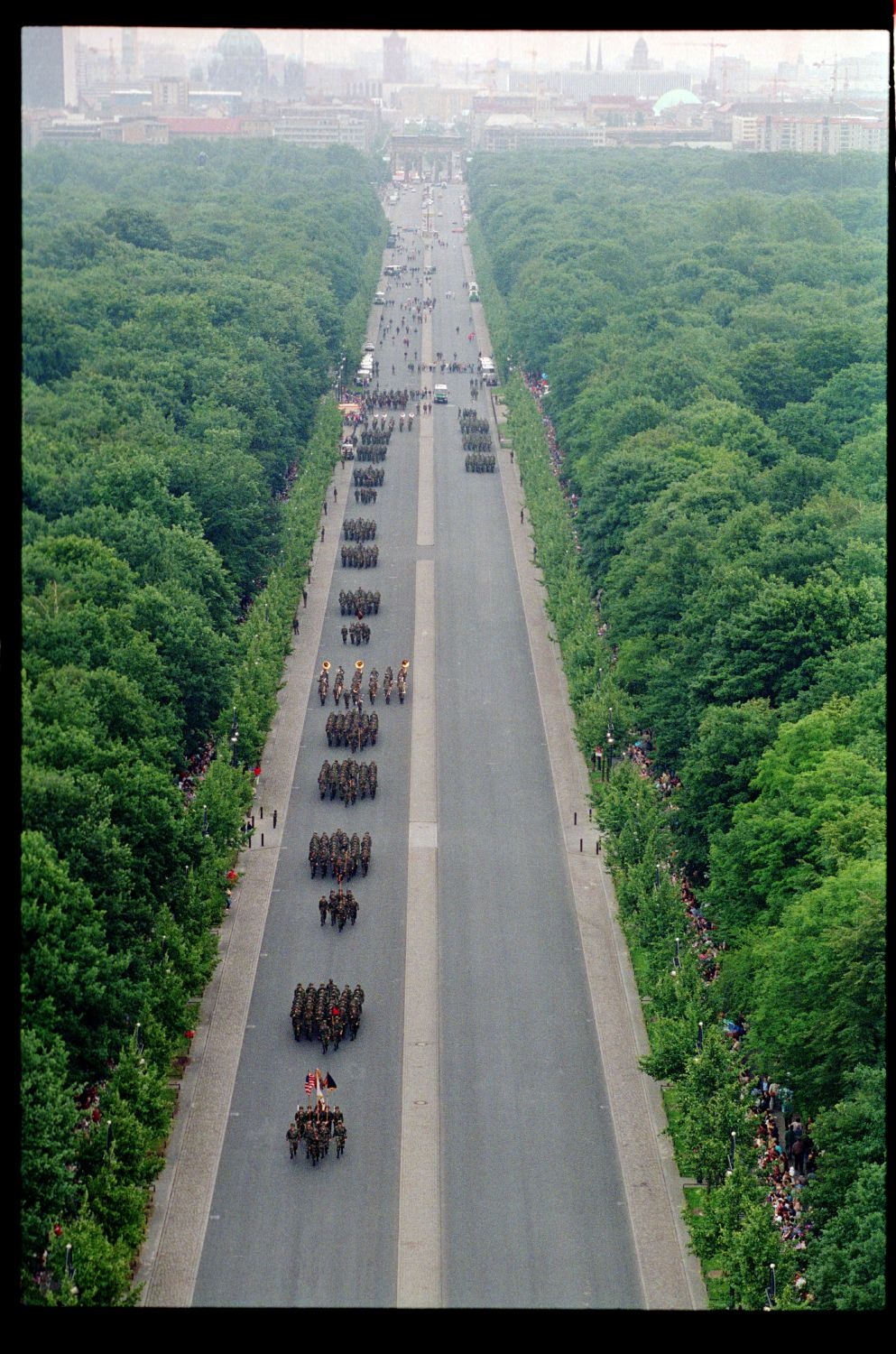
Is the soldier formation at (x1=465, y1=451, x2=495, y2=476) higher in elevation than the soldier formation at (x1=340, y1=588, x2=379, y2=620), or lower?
higher

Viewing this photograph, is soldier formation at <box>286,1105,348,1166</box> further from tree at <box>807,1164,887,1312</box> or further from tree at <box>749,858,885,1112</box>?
tree at <box>807,1164,887,1312</box>

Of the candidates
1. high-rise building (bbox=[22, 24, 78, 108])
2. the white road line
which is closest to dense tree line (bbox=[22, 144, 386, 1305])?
high-rise building (bbox=[22, 24, 78, 108])

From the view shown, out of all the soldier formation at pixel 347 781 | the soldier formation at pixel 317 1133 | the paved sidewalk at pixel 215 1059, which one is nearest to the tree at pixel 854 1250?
the soldier formation at pixel 317 1133

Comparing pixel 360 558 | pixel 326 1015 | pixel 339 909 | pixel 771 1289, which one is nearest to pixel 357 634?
pixel 360 558

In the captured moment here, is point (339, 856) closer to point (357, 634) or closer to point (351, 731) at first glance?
point (351, 731)

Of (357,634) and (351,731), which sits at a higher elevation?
(357,634)

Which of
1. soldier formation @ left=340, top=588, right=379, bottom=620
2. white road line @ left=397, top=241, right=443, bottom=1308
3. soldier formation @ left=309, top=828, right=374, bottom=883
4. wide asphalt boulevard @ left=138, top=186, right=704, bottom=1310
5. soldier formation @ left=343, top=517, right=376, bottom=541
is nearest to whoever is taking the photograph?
wide asphalt boulevard @ left=138, top=186, right=704, bottom=1310

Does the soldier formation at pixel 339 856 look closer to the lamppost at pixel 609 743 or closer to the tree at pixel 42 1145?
the lamppost at pixel 609 743
